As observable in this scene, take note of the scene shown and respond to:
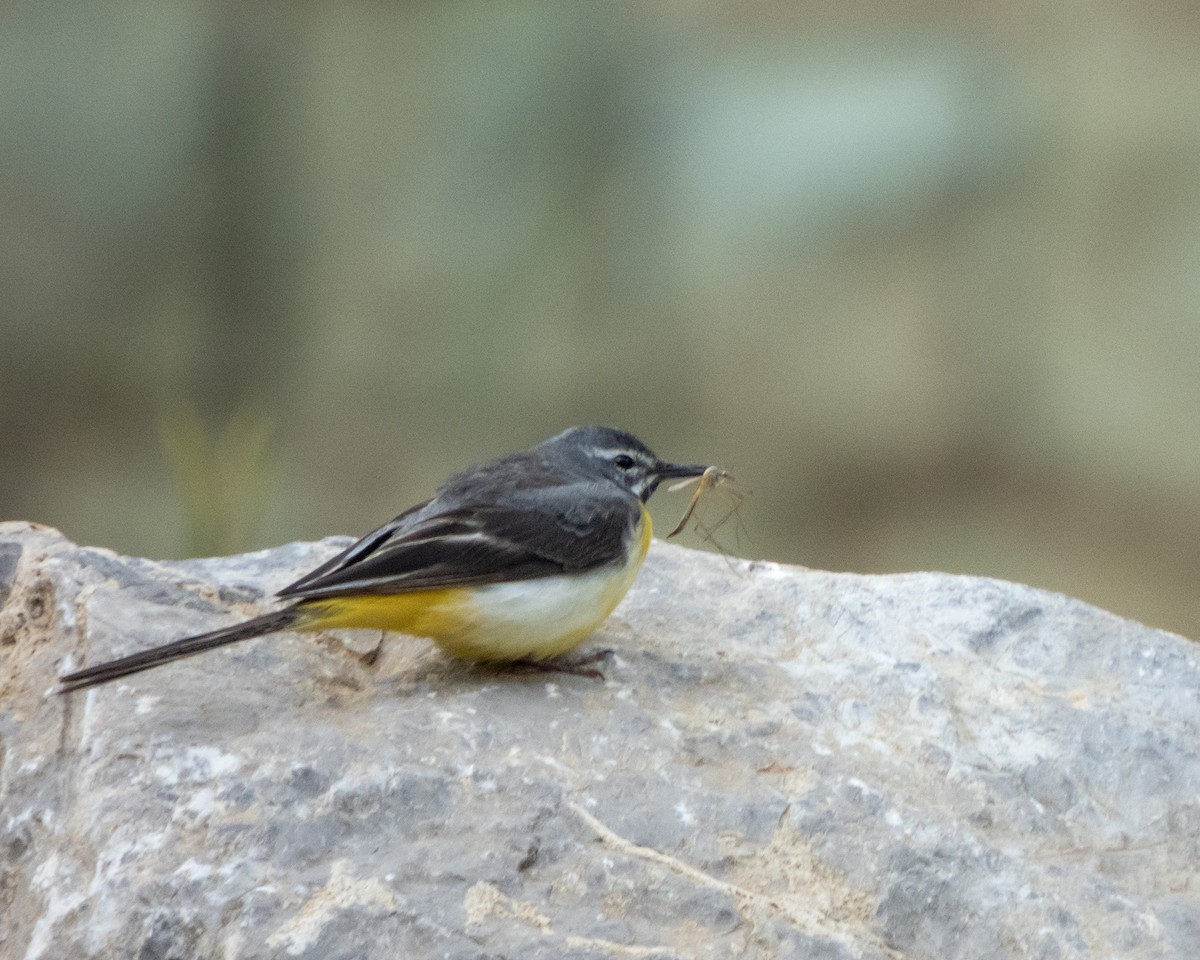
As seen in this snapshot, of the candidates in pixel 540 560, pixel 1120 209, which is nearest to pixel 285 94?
pixel 1120 209

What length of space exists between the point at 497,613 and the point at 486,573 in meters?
0.13

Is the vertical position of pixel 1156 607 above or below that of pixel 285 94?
below

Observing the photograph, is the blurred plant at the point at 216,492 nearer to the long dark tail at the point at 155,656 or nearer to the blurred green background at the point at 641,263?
the blurred green background at the point at 641,263

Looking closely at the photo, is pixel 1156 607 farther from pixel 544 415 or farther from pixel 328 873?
pixel 328 873

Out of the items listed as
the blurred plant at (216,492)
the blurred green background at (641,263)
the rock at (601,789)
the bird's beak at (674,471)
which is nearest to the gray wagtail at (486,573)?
the rock at (601,789)

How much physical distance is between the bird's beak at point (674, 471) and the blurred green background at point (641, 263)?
3.40m

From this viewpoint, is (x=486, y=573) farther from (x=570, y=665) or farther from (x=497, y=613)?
(x=570, y=665)

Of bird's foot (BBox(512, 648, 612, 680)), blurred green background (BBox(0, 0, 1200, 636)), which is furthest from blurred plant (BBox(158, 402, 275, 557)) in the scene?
bird's foot (BBox(512, 648, 612, 680))

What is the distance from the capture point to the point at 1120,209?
896 centimetres

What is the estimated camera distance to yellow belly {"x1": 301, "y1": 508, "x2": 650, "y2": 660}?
430 cm

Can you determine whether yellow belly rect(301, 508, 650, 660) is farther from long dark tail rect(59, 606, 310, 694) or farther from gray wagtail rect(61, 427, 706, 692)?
long dark tail rect(59, 606, 310, 694)

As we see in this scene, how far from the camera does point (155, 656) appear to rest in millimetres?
3926

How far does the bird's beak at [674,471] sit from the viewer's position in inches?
213

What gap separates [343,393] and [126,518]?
1.70 metres
